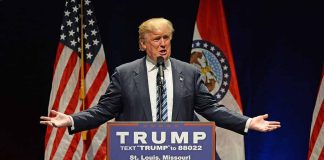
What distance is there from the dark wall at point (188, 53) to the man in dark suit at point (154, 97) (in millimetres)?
2580

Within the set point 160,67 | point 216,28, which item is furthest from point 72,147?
point 160,67

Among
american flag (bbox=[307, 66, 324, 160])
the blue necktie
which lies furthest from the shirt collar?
american flag (bbox=[307, 66, 324, 160])

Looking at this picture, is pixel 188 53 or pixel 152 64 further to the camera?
pixel 188 53

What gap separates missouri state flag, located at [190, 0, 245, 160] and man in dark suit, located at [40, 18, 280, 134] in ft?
7.68

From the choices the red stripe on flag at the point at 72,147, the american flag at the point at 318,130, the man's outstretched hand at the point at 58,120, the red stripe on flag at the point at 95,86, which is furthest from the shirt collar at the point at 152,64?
the american flag at the point at 318,130

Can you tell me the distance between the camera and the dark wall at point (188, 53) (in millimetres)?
5609

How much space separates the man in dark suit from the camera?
9.86ft

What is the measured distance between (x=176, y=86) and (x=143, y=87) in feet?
0.60

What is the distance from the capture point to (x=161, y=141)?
2.62m

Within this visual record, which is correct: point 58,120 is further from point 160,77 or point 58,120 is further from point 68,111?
point 68,111

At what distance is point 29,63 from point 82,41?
646mm

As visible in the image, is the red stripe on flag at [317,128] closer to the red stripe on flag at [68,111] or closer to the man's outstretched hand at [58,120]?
the red stripe on flag at [68,111]

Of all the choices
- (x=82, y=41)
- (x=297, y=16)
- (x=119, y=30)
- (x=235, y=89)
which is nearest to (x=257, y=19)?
(x=297, y=16)

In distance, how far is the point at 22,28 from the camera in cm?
559
